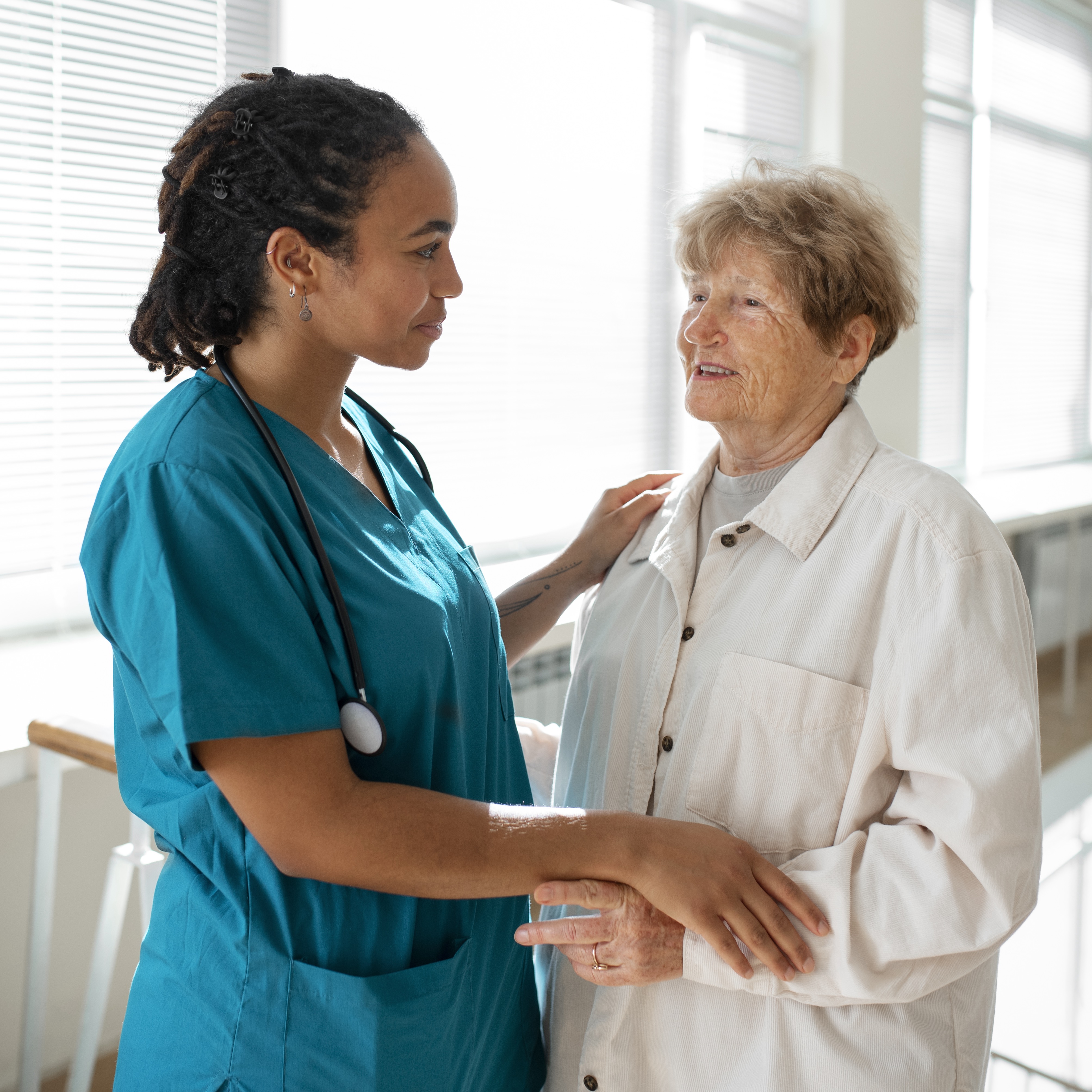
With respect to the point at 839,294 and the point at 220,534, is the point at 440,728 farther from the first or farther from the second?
the point at 839,294

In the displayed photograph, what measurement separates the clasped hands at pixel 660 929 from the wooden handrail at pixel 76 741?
2.62 ft

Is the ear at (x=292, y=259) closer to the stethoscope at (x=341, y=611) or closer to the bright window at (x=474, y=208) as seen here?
the stethoscope at (x=341, y=611)

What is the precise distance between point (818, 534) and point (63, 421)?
5.80 feet

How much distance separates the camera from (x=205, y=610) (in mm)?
817

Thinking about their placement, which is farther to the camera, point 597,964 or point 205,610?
point 597,964

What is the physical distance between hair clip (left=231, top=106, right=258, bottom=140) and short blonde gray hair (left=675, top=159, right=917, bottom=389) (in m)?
0.57

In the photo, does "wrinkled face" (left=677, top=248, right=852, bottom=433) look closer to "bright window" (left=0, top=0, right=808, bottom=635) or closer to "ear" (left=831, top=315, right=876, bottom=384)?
"ear" (left=831, top=315, right=876, bottom=384)

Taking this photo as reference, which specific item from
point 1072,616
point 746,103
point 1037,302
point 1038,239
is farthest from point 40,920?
point 1038,239

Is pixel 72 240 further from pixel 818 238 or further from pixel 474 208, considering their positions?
pixel 818 238

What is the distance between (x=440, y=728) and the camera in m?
1.02

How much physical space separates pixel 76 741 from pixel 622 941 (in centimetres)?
96

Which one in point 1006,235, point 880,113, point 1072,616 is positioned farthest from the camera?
point 1006,235

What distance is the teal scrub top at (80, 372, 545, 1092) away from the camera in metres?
0.82

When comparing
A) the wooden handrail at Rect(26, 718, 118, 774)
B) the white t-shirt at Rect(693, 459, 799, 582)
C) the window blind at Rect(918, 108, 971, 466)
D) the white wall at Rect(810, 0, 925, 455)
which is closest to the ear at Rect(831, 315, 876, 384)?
the white t-shirt at Rect(693, 459, 799, 582)
